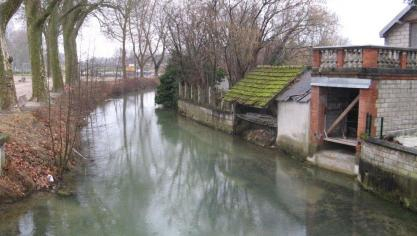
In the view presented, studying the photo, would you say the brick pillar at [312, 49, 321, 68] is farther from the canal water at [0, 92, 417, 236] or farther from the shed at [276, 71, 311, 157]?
the canal water at [0, 92, 417, 236]

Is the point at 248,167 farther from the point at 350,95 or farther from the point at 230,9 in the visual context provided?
the point at 230,9

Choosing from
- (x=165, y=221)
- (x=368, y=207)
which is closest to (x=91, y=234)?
(x=165, y=221)

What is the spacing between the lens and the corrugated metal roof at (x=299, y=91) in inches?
629

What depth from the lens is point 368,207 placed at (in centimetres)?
1114

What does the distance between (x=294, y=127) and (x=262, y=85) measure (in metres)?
3.35

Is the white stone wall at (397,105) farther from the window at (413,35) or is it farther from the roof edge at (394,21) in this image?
the roof edge at (394,21)

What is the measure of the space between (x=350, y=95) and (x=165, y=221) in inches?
340

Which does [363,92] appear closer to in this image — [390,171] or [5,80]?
[390,171]

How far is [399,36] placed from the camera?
17.9 meters

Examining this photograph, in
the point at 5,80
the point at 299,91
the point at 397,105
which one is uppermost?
the point at 5,80

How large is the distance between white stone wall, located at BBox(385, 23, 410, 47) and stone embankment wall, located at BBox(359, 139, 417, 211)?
23.0 feet

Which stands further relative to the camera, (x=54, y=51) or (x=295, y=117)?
(x=54, y=51)

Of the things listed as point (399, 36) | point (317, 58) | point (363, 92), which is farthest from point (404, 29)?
point (363, 92)

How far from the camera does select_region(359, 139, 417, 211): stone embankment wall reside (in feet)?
34.8
